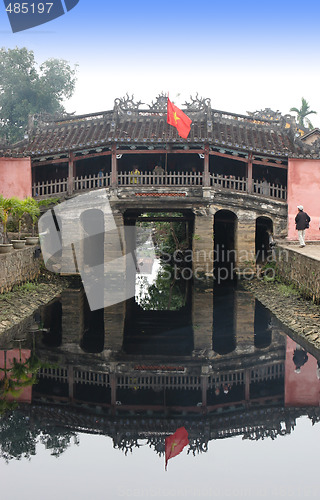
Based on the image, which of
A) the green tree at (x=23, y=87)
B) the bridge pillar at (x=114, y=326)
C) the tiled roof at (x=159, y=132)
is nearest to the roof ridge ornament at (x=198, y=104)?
the tiled roof at (x=159, y=132)

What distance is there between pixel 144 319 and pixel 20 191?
11.5m

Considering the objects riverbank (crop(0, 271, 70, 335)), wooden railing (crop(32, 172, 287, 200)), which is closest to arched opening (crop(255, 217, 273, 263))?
wooden railing (crop(32, 172, 287, 200))

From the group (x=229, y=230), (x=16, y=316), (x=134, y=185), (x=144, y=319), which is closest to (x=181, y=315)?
(x=144, y=319)

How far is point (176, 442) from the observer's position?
6.98 metres

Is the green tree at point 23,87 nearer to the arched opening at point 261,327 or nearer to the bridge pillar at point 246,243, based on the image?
the bridge pillar at point 246,243

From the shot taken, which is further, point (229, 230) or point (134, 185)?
point (229, 230)

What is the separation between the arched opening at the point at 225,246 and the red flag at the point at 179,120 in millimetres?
4976

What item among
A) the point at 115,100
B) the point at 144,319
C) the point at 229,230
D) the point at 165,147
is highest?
the point at 115,100

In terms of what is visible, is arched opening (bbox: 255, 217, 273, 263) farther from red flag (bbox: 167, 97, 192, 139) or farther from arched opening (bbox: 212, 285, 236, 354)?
red flag (bbox: 167, 97, 192, 139)

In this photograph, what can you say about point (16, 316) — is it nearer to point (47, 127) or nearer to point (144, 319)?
point (144, 319)

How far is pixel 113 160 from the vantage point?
2322cm

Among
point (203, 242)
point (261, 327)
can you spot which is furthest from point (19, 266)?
point (261, 327)

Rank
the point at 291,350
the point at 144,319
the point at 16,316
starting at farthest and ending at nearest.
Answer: the point at 144,319 → the point at 16,316 → the point at 291,350

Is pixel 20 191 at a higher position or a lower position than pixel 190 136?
lower
